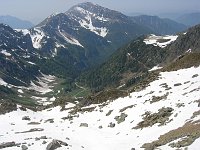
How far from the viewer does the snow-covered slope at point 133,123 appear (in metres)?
48.0

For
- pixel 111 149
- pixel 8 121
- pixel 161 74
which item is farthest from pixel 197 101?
pixel 8 121

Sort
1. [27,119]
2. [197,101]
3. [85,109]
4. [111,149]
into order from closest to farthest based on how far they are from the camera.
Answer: [111,149]
[197,101]
[27,119]
[85,109]

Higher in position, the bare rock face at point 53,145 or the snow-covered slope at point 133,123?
the snow-covered slope at point 133,123

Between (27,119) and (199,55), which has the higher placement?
(199,55)

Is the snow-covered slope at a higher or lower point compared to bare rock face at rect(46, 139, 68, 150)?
higher

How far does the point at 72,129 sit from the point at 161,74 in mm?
31169

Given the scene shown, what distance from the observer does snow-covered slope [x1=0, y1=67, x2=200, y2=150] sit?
4797 centimetres

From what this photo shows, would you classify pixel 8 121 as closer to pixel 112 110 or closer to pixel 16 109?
pixel 16 109

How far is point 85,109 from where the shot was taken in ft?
286

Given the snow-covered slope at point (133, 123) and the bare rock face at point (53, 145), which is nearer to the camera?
the snow-covered slope at point (133, 123)

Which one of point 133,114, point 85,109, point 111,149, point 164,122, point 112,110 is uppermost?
point 85,109

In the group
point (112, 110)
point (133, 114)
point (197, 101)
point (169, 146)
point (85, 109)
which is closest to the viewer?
point (169, 146)

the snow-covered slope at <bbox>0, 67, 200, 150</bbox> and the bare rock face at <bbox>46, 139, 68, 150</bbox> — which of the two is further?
the bare rock face at <bbox>46, 139, 68, 150</bbox>

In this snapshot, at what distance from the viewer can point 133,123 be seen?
62.0 meters
